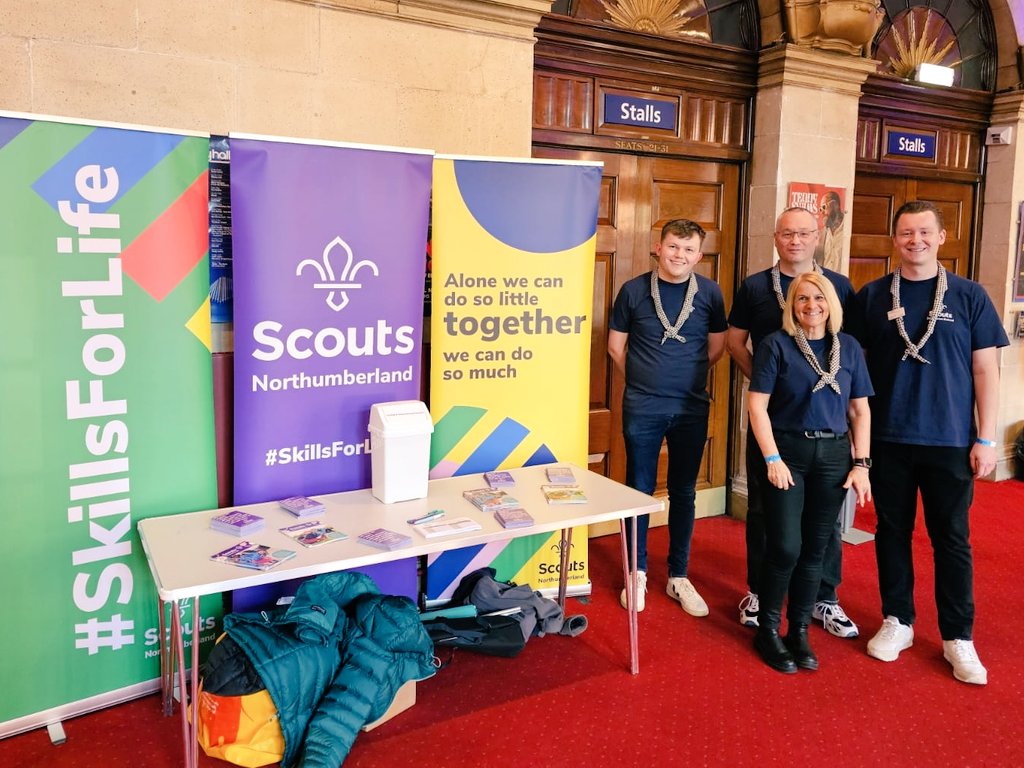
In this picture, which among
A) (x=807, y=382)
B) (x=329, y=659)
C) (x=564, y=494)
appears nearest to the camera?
(x=329, y=659)

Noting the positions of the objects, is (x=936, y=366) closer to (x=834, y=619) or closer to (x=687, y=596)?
(x=834, y=619)

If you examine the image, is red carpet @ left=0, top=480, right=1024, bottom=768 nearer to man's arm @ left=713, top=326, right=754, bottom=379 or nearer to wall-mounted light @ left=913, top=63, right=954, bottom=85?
man's arm @ left=713, top=326, right=754, bottom=379

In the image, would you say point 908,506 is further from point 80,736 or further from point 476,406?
point 80,736

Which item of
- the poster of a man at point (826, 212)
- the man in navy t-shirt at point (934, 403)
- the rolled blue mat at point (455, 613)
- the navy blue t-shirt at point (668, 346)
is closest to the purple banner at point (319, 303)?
the rolled blue mat at point (455, 613)

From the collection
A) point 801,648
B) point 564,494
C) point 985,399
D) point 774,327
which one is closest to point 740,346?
point 774,327

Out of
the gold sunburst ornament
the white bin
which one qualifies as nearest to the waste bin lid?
the white bin

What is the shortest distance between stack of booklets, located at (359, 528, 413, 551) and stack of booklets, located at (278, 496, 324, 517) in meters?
0.24

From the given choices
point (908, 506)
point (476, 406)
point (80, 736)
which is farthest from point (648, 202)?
point (80, 736)

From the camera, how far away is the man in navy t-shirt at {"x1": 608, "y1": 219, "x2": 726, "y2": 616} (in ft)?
10.7

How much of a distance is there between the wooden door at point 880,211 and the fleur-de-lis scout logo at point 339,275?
331cm

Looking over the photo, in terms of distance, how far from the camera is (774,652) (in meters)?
2.91

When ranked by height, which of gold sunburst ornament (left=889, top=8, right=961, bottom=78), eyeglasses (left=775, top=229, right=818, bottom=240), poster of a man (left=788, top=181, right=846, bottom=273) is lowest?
eyeglasses (left=775, top=229, right=818, bottom=240)

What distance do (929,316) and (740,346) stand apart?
0.72 m

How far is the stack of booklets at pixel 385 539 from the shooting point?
2.35 m
